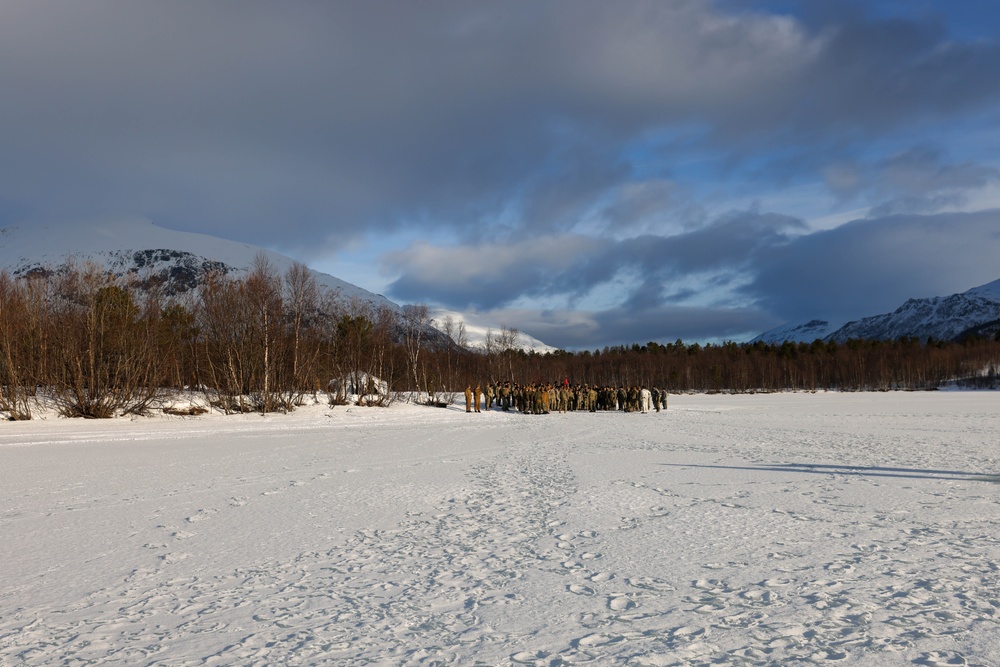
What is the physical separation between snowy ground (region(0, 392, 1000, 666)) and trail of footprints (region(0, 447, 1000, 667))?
2 centimetres

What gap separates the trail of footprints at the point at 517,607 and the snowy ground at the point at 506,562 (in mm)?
25

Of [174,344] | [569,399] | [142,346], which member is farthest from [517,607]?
[174,344]

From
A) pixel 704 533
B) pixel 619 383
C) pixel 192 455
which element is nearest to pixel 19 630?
pixel 704 533

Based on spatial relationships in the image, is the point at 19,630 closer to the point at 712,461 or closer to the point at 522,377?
the point at 712,461

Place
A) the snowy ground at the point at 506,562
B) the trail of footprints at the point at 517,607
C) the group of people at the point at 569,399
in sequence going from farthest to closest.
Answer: the group of people at the point at 569,399 → the snowy ground at the point at 506,562 → the trail of footprints at the point at 517,607

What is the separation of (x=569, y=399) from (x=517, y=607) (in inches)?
1476

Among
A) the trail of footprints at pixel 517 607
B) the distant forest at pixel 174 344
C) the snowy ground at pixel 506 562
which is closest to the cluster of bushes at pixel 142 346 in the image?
the distant forest at pixel 174 344

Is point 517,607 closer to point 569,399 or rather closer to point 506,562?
point 506,562

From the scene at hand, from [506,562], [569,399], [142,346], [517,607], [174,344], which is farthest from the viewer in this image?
[174,344]

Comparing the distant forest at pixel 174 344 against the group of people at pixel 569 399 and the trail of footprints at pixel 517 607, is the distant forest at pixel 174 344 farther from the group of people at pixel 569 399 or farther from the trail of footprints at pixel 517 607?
the trail of footprints at pixel 517 607

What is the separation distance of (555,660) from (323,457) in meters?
13.0

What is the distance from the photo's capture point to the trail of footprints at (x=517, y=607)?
4.59 metres

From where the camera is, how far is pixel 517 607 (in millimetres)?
5527

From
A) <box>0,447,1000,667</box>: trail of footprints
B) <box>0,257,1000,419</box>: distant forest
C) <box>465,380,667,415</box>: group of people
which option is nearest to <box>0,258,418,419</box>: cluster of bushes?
<box>0,257,1000,419</box>: distant forest
